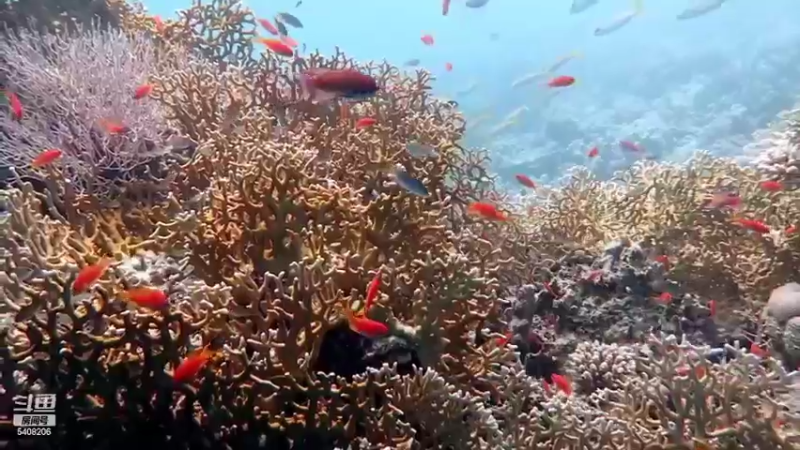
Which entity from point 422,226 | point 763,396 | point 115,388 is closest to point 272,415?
point 115,388

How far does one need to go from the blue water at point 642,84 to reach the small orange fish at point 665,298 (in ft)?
21.7

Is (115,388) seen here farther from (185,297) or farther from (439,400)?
(439,400)

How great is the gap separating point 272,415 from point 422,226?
64.6 inches

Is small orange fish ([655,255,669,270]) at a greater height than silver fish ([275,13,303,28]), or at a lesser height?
lesser

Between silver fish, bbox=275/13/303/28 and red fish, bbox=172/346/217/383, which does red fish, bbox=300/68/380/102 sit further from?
silver fish, bbox=275/13/303/28

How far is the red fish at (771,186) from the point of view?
190 inches

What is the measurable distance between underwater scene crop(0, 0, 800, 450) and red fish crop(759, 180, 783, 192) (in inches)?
1.3

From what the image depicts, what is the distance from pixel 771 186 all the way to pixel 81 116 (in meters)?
5.82

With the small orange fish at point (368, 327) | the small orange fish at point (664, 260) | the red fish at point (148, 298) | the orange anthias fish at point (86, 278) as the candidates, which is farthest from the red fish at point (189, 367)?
the small orange fish at point (664, 260)

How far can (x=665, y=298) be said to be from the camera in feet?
14.7

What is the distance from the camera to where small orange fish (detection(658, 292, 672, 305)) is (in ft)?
14.7

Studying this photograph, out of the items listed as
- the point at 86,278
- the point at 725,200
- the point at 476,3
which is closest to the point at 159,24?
the point at 476,3

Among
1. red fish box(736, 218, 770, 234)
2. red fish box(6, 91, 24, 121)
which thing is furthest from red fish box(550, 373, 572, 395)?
red fish box(6, 91, 24, 121)

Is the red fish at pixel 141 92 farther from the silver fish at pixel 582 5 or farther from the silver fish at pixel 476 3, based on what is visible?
the silver fish at pixel 582 5
